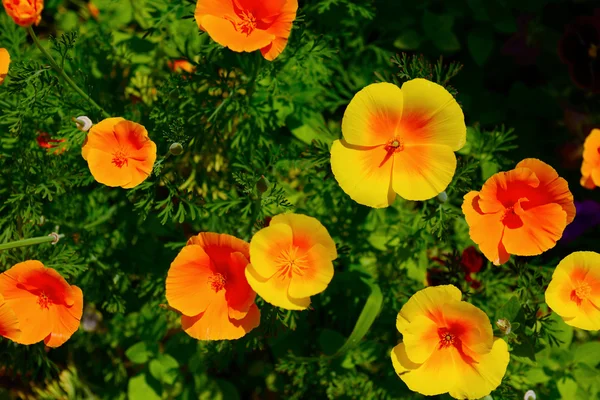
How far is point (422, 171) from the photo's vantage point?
1.42 m

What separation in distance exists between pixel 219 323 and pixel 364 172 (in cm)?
51

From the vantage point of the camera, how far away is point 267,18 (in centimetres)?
145

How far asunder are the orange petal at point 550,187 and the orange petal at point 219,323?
0.76 m

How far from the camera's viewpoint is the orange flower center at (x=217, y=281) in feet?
4.76

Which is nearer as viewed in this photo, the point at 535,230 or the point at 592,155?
the point at 535,230

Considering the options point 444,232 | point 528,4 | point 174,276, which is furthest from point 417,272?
point 528,4

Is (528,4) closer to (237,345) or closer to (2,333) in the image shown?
(237,345)

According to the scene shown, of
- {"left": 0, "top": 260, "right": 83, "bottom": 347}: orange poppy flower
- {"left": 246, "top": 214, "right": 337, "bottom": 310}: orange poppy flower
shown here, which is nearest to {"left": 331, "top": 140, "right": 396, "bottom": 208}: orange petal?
{"left": 246, "top": 214, "right": 337, "bottom": 310}: orange poppy flower

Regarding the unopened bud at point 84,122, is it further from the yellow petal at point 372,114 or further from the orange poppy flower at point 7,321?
the yellow petal at point 372,114

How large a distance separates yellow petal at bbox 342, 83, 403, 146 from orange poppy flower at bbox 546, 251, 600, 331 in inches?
21.1

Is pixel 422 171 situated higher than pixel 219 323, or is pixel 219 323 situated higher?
pixel 422 171

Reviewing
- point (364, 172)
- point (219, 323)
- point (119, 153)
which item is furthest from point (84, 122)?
point (364, 172)

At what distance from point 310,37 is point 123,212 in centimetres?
87

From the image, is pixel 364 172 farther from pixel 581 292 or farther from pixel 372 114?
pixel 581 292
